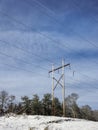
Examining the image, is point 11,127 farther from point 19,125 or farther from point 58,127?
point 58,127

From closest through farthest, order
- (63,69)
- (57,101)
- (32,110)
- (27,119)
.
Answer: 1. (27,119)
2. (63,69)
3. (32,110)
4. (57,101)

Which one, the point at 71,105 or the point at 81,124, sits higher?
the point at 71,105

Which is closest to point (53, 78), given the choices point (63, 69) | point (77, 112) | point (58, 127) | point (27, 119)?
point (63, 69)

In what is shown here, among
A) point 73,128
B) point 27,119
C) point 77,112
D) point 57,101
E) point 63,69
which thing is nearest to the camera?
point 73,128

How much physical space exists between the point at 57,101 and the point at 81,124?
157ft

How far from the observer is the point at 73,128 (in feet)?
45.5

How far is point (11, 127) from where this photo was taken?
1393 cm

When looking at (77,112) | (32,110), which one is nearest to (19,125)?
(32,110)

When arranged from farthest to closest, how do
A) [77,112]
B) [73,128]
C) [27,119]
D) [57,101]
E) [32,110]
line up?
[77,112] → [57,101] → [32,110] → [27,119] → [73,128]

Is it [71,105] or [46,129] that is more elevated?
[71,105]

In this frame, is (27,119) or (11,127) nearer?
(11,127)

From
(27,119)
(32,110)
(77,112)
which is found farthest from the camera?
(77,112)

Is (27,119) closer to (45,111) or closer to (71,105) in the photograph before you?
(45,111)

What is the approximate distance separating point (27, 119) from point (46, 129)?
2.33m
